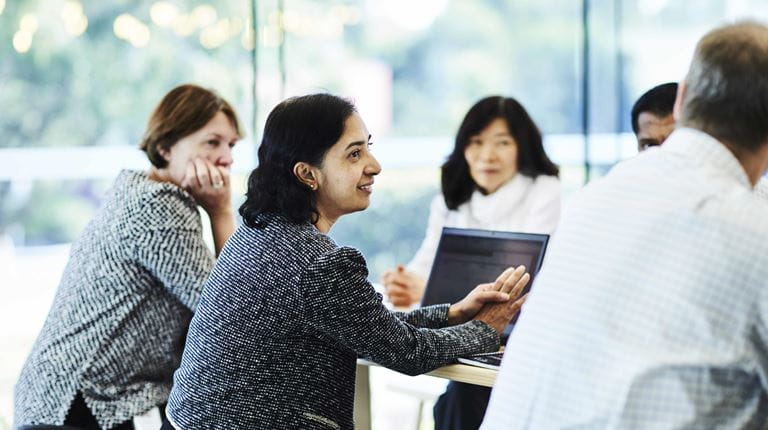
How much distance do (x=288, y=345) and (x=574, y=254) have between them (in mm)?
671

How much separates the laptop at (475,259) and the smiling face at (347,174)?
50cm

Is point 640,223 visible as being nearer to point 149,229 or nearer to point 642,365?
point 642,365

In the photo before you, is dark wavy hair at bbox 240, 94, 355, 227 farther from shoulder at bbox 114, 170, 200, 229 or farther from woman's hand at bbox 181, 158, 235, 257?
woman's hand at bbox 181, 158, 235, 257

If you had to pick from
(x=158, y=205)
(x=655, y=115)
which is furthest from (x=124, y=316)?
(x=655, y=115)

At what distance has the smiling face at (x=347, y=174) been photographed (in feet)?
6.63

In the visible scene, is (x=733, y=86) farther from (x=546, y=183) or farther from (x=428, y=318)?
(x=546, y=183)

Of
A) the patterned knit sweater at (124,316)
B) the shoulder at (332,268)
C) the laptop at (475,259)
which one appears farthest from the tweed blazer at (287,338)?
the laptop at (475,259)

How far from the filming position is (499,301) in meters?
2.16

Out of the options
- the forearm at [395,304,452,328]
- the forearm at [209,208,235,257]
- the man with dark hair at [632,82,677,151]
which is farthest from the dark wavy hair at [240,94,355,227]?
the man with dark hair at [632,82,677,151]

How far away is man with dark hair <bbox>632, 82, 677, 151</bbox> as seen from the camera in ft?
8.23

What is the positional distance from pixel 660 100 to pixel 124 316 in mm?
1377

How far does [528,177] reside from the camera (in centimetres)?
322

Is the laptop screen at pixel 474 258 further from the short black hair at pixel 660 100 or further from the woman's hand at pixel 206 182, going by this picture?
the woman's hand at pixel 206 182

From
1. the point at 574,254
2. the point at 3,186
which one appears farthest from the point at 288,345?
the point at 3,186
